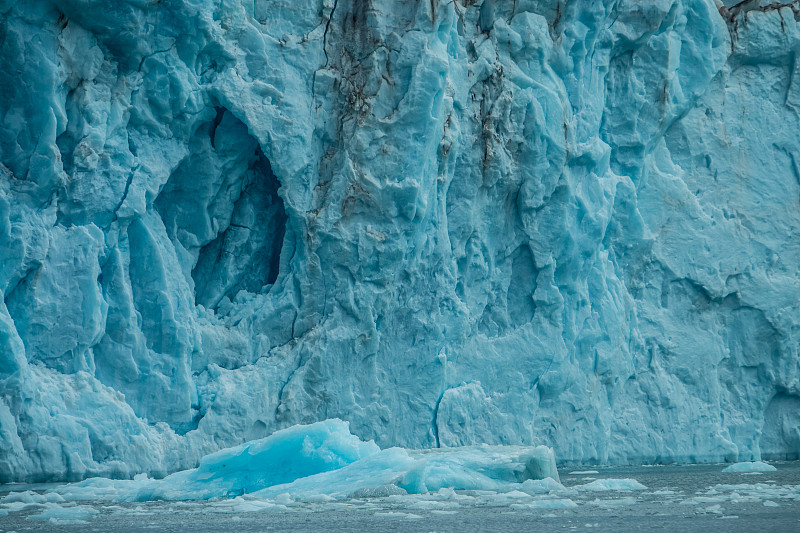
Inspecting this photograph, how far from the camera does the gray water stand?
4648mm

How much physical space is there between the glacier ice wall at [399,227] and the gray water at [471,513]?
219cm

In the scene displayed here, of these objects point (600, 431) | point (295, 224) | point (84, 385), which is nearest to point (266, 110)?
point (295, 224)

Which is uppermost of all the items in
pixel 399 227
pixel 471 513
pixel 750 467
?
pixel 399 227

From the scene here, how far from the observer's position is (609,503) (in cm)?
582

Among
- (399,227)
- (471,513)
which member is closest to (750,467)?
(399,227)

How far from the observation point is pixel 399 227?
9.77 m

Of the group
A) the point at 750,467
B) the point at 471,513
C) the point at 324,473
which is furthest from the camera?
the point at 750,467

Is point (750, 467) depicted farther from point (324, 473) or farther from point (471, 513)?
point (471, 513)

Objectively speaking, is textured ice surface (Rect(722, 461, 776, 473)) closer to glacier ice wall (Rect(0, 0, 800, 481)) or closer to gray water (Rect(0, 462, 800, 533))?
→ glacier ice wall (Rect(0, 0, 800, 481))

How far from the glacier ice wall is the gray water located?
2.19 meters

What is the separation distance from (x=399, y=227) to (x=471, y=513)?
481 cm

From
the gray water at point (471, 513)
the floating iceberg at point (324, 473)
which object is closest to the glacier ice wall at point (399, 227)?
the floating iceberg at point (324, 473)

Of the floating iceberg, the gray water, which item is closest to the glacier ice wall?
the floating iceberg

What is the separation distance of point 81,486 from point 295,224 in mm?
3536
